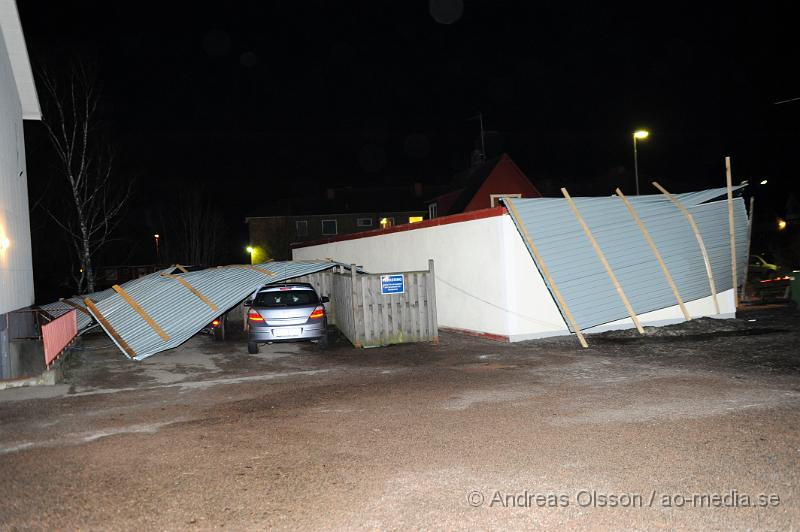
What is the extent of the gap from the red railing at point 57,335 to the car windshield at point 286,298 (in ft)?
12.7

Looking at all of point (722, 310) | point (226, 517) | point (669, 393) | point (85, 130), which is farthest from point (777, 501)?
point (85, 130)

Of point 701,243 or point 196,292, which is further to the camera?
point 196,292

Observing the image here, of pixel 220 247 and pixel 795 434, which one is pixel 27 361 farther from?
pixel 220 247

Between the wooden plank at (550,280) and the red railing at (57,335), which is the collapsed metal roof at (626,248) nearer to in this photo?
the wooden plank at (550,280)

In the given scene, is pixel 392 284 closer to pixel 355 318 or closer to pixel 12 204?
Answer: pixel 355 318

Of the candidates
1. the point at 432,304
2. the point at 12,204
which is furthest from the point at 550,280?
the point at 12,204

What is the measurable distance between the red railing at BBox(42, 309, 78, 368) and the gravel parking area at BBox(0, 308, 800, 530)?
87cm

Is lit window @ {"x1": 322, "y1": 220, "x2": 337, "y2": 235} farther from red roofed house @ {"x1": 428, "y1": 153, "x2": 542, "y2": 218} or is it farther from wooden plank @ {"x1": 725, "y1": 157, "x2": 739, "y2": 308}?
wooden plank @ {"x1": 725, "y1": 157, "x2": 739, "y2": 308}

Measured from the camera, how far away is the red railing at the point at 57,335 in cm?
1107

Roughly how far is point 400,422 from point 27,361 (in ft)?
33.6

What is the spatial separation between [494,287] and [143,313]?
8439 mm

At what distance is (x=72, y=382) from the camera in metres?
10.8

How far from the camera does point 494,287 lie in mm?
13883

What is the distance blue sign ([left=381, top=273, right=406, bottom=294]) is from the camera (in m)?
13.9
